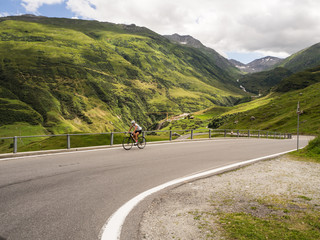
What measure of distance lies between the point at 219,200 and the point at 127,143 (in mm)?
12141

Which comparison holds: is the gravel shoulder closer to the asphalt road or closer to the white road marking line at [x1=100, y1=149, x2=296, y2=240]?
the white road marking line at [x1=100, y1=149, x2=296, y2=240]

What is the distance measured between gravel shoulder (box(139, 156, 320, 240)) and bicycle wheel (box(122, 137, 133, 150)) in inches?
376

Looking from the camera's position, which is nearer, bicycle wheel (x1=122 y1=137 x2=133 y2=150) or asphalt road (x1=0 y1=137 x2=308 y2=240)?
asphalt road (x1=0 y1=137 x2=308 y2=240)

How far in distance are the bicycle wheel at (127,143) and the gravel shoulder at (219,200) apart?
9546mm

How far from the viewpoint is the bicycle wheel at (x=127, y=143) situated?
57.3ft

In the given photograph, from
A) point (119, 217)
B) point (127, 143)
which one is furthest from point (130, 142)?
point (119, 217)

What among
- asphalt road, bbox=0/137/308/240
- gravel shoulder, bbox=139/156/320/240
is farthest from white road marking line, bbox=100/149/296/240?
gravel shoulder, bbox=139/156/320/240

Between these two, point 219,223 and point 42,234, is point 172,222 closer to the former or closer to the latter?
point 219,223

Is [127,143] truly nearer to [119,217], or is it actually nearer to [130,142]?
[130,142]

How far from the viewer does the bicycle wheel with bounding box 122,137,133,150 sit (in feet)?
57.3

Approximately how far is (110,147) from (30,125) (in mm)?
203493

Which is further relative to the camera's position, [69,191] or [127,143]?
[127,143]

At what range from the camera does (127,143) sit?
57.7 feet

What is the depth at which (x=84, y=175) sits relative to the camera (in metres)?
8.78
